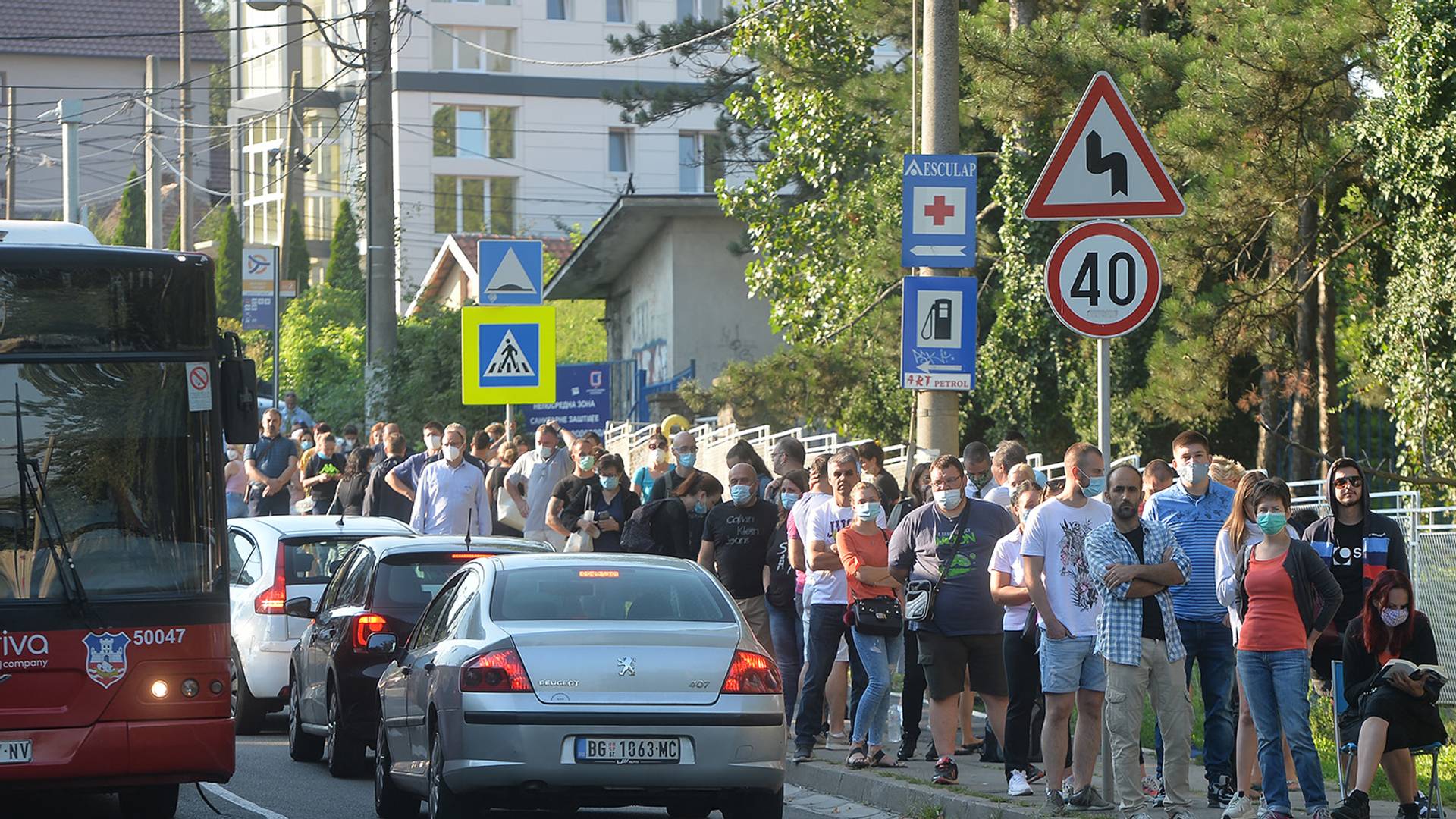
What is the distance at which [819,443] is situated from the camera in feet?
93.9

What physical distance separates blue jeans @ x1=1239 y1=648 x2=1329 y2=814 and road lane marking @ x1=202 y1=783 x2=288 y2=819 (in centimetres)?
512

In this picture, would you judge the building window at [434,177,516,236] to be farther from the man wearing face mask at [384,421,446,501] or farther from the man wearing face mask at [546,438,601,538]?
the man wearing face mask at [546,438,601,538]

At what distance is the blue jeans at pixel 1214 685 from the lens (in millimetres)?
11188

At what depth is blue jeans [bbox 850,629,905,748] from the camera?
12.8m

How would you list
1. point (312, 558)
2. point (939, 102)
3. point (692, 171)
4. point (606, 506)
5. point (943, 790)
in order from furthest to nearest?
point (692, 171)
point (606, 506)
point (312, 558)
point (939, 102)
point (943, 790)

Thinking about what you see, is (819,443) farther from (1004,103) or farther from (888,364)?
(1004,103)

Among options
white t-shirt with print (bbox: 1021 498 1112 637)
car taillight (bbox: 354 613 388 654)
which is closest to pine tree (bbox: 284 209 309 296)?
car taillight (bbox: 354 613 388 654)

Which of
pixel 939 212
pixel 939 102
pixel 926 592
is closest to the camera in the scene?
pixel 926 592

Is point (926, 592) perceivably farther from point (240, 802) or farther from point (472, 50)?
point (472, 50)

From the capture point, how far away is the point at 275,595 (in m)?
15.1

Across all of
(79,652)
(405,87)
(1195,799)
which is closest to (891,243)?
(1195,799)

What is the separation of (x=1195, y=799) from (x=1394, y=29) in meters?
9.62

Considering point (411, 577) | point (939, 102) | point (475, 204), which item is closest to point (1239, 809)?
point (411, 577)

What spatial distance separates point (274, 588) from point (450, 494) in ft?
14.8
